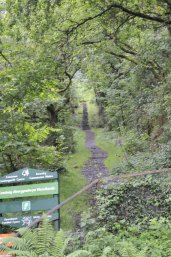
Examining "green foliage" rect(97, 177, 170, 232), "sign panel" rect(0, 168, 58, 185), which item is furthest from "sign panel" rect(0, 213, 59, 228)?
"green foliage" rect(97, 177, 170, 232)

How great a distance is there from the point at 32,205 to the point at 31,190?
0.27 metres

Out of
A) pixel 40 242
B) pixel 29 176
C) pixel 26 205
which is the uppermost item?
pixel 29 176

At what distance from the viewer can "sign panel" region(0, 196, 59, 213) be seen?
6.14 m

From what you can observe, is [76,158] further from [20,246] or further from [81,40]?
[20,246]

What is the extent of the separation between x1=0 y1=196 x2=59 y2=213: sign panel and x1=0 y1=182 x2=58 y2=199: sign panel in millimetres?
126

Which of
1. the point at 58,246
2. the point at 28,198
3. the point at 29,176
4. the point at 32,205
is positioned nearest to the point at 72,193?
the point at 28,198

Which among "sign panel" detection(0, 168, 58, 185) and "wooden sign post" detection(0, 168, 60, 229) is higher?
"sign panel" detection(0, 168, 58, 185)

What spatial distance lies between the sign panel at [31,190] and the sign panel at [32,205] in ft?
0.41

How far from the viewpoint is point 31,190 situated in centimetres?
622

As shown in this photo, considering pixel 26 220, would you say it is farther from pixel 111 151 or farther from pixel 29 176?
pixel 111 151

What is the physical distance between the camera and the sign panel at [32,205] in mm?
6141

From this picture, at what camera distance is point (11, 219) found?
6289 mm

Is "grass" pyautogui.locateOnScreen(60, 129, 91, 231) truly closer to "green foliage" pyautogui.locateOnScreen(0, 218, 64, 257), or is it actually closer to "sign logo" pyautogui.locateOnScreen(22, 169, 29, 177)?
"sign logo" pyautogui.locateOnScreen(22, 169, 29, 177)

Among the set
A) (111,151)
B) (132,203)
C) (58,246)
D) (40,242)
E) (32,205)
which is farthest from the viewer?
(111,151)
